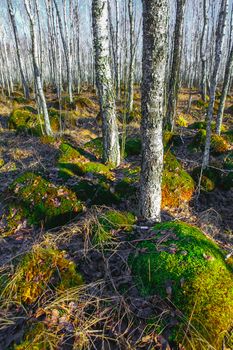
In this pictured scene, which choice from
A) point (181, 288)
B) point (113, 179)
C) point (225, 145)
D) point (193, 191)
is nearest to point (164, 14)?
point (181, 288)

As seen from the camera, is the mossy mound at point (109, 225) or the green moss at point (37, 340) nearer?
the green moss at point (37, 340)

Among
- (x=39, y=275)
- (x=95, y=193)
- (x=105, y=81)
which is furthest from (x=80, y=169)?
(x=39, y=275)

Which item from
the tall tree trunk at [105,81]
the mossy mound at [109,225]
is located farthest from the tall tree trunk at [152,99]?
the tall tree trunk at [105,81]

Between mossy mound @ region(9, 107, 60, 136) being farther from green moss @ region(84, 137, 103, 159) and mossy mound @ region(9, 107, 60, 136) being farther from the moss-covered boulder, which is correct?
A: the moss-covered boulder

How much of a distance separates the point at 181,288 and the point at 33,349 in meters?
1.33

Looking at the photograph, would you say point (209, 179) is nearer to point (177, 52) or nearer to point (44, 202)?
point (44, 202)

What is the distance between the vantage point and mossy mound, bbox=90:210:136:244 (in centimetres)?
302

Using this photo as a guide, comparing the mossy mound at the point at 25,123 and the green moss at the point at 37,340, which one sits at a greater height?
the green moss at the point at 37,340

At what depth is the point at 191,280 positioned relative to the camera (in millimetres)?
2273

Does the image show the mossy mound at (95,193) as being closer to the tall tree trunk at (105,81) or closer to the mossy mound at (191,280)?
the tall tree trunk at (105,81)

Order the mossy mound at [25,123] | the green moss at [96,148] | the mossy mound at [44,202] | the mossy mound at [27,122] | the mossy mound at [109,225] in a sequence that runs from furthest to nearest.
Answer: the mossy mound at [27,122]
the mossy mound at [25,123]
the green moss at [96,148]
the mossy mound at [44,202]
the mossy mound at [109,225]

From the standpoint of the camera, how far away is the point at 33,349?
1.89 meters

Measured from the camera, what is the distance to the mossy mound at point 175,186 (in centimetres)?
506

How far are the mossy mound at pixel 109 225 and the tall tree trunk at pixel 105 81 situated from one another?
274cm
